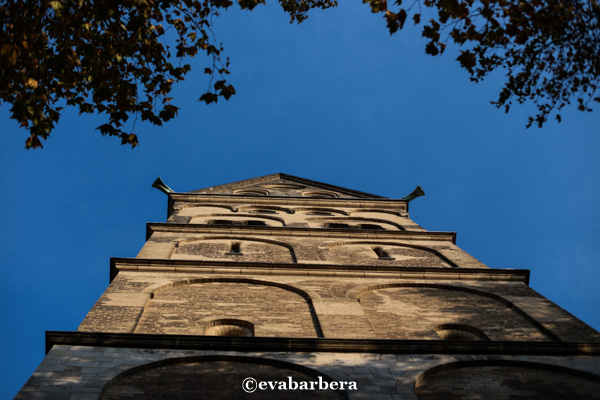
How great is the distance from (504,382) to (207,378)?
15.0 ft

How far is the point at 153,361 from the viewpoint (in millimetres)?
9617

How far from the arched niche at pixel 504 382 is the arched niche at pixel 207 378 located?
1.64m

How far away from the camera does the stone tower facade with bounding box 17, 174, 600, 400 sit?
9.25 m

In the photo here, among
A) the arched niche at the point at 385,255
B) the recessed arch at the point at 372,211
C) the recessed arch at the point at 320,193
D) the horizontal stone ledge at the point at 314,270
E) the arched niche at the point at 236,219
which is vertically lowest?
the horizontal stone ledge at the point at 314,270

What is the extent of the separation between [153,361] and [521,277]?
9755 millimetres

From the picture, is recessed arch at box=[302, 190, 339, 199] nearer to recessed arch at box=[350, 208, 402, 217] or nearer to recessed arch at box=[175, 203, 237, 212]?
recessed arch at box=[350, 208, 402, 217]

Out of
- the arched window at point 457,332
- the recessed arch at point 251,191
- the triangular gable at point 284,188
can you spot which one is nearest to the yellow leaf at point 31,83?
the arched window at point 457,332

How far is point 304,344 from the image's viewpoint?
33.8 feet

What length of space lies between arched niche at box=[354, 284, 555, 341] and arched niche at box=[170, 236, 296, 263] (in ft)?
12.6

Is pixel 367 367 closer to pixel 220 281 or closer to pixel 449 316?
pixel 449 316

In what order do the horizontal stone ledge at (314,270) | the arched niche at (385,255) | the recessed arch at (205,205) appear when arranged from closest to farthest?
the horizontal stone ledge at (314,270), the arched niche at (385,255), the recessed arch at (205,205)

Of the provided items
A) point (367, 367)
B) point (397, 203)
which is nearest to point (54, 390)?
point (367, 367)

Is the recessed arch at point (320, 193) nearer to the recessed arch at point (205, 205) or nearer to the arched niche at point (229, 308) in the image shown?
the recessed arch at point (205, 205)

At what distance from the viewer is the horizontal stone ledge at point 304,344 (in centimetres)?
1006
